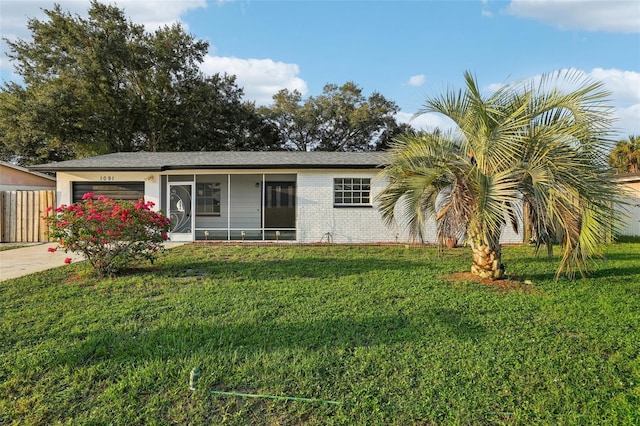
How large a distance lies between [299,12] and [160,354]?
34.6 feet

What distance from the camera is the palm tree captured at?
235 inches

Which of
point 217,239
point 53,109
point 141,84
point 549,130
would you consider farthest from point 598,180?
point 141,84

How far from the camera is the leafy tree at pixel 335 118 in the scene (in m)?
29.7

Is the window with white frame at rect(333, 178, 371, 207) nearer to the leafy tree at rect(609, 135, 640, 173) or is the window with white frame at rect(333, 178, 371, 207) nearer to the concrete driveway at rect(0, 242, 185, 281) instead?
the concrete driveway at rect(0, 242, 185, 281)

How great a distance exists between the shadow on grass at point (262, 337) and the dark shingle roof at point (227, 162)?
7.96 m

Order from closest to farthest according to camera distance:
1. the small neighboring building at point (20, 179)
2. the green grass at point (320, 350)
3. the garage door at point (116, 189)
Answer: the green grass at point (320, 350), the garage door at point (116, 189), the small neighboring building at point (20, 179)

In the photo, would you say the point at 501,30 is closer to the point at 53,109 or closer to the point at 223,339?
the point at 223,339

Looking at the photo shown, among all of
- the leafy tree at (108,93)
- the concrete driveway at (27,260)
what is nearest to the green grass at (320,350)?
the concrete driveway at (27,260)

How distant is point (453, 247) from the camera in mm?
12102

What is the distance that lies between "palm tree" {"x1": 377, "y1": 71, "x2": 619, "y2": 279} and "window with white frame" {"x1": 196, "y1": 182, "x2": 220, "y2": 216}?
9811 millimetres

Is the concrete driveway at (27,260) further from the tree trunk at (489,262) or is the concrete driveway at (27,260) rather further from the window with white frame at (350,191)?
the tree trunk at (489,262)

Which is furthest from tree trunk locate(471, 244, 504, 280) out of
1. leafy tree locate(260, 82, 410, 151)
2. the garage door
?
leafy tree locate(260, 82, 410, 151)

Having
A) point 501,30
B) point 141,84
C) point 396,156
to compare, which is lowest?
point 396,156

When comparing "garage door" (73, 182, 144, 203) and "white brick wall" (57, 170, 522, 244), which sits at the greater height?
"garage door" (73, 182, 144, 203)
